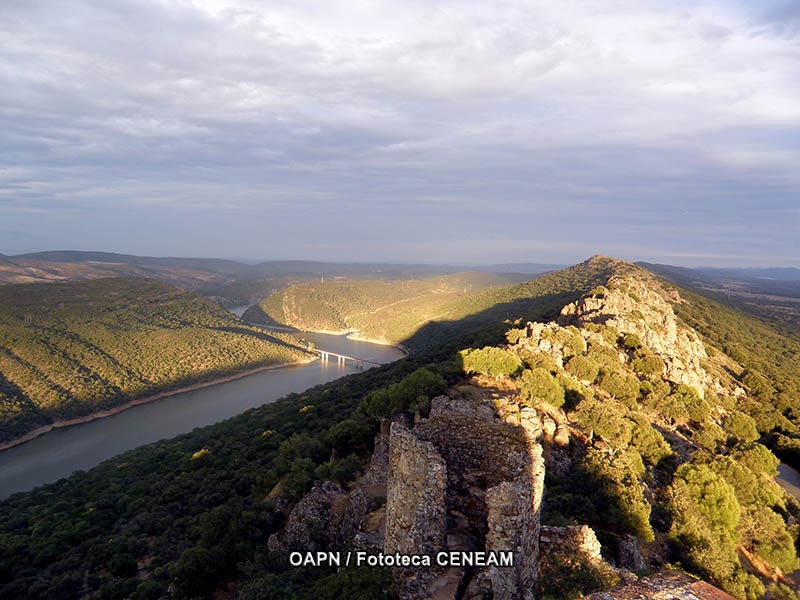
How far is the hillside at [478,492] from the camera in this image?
6727 mm

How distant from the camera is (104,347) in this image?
7181cm

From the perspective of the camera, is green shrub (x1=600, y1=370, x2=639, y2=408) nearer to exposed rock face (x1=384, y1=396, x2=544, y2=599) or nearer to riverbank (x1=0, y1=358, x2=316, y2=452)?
exposed rock face (x1=384, y1=396, x2=544, y2=599)

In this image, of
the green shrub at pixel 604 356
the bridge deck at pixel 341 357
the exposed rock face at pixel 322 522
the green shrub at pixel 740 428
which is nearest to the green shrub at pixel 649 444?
the green shrub at pixel 604 356

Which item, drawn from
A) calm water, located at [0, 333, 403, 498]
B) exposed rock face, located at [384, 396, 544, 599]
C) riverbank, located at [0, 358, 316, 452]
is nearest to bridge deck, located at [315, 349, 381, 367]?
calm water, located at [0, 333, 403, 498]

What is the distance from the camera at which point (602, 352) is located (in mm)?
25391

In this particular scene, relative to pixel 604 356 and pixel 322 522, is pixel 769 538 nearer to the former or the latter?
pixel 604 356

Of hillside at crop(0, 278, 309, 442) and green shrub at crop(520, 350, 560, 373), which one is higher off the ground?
green shrub at crop(520, 350, 560, 373)

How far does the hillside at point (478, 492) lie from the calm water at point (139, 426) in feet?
44.7

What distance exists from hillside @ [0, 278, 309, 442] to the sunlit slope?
27344 millimetres

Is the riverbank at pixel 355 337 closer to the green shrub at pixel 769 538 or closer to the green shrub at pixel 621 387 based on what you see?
the green shrub at pixel 621 387

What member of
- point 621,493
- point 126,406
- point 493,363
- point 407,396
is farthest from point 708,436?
point 126,406

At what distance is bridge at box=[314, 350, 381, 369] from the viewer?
8856 cm

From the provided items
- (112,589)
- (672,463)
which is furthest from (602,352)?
(112,589)

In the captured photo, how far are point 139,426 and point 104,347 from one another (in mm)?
23379
